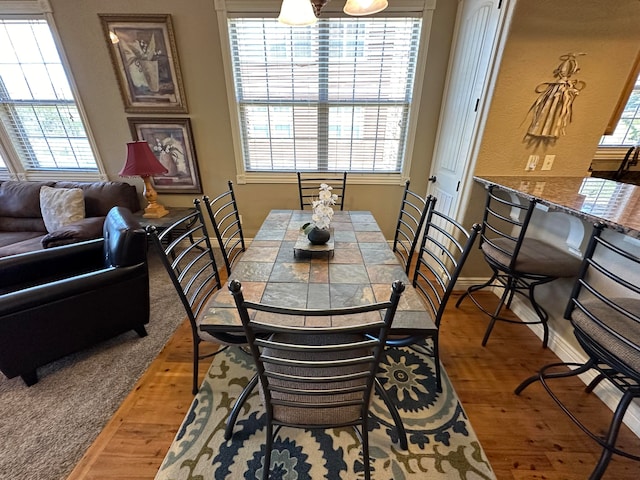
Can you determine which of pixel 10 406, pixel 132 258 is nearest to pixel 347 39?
pixel 132 258

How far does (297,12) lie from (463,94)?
1627mm

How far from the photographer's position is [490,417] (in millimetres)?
1396

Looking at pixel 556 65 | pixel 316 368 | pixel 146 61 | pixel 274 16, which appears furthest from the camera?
pixel 146 61

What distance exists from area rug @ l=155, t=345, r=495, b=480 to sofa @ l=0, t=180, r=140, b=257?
2.08m

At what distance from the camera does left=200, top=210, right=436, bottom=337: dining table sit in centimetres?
106

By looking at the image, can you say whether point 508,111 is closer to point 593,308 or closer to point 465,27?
point 465,27

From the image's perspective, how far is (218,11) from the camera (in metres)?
2.37

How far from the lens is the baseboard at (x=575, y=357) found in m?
1.33

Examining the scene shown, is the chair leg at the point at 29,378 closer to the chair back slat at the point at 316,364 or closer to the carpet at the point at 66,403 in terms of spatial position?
the carpet at the point at 66,403

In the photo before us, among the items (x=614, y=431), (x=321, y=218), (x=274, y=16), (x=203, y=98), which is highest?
(x=274, y=16)

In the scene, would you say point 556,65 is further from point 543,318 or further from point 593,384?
point 593,384

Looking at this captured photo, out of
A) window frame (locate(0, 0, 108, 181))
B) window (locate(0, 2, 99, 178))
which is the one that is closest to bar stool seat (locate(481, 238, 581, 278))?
window frame (locate(0, 0, 108, 181))

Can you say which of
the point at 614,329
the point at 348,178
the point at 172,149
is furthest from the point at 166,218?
the point at 614,329

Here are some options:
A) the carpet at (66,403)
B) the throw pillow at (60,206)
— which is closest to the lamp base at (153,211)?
the throw pillow at (60,206)
